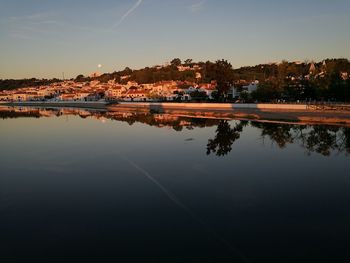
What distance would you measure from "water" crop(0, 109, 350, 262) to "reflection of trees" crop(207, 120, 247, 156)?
362mm

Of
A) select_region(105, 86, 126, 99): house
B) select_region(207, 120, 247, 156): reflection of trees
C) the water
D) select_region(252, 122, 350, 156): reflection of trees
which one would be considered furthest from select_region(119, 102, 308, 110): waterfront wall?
select_region(105, 86, 126, 99): house

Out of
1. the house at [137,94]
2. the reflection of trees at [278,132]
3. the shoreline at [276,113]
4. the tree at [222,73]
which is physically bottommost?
the reflection of trees at [278,132]

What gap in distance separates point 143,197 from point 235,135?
17.4m

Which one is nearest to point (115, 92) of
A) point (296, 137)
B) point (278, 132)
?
point (278, 132)

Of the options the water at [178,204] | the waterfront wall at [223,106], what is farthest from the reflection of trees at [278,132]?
the waterfront wall at [223,106]

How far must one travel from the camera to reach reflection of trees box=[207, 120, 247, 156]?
75.1 feet

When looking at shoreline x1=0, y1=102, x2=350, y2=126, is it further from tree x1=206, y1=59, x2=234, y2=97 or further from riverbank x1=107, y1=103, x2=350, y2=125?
tree x1=206, y1=59, x2=234, y2=97

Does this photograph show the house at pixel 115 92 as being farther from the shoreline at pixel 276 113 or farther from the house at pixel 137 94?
the shoreline at pixel 276 113

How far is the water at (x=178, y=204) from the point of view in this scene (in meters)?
8.88

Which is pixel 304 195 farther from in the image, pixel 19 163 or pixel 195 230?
pixel 19 163

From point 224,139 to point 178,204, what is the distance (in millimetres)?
15809

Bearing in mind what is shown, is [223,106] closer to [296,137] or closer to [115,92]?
[296,137]

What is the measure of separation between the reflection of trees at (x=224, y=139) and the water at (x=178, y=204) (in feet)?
1.19

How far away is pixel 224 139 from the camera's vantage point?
27547 millimetres
